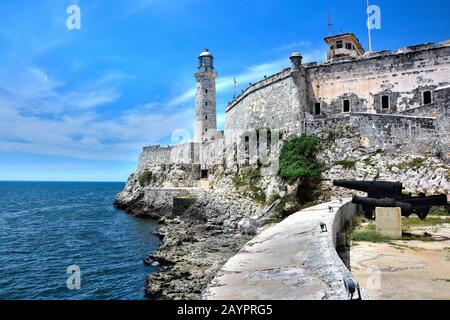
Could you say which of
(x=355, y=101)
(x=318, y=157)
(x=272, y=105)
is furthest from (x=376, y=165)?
(x=272, y=105)

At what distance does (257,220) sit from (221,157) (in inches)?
513

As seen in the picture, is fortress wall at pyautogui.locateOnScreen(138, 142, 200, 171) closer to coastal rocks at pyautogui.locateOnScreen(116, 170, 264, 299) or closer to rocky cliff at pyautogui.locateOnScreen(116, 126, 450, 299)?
coastal rocks at pyautogui.locateOnScreen(116, 170, 264, 299)

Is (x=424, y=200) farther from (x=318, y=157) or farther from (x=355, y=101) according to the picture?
(x=355, y=101)

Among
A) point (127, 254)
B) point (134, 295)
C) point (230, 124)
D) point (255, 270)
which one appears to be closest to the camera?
point (255, 270)

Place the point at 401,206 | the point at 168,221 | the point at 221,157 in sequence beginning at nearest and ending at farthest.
Answer: 1. the point at 401,206
2. the point at 168,221
3. the point at 221,157

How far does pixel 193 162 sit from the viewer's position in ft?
127

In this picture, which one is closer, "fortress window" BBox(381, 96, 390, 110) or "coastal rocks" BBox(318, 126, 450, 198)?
"coastal rocks" BBox(318, 126, 450, 198)

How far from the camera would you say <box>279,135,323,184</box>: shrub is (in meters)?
22.3

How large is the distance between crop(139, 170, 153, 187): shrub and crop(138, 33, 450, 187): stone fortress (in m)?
9.24

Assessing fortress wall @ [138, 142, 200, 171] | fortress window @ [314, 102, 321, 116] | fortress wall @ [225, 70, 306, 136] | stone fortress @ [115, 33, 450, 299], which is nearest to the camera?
stone fortress @ [115, 33, 450, 299]

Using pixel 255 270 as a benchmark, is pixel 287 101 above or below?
above

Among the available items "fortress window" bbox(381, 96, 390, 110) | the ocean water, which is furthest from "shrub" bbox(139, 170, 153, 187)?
"fortress window" bbox(381, 96, 390, 110)
